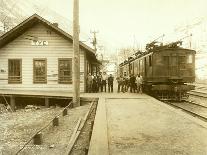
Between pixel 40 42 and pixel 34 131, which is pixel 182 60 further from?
pixel 34 131

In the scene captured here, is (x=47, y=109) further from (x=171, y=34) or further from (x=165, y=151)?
(x=171, y=34)

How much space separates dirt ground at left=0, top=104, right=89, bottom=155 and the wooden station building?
14.9 feet

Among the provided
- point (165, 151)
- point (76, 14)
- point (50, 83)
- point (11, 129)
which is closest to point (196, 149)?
point (165, 151)

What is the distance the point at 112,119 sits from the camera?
10.9 meters

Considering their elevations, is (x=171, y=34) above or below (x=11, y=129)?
above

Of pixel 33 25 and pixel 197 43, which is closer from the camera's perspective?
pixel 33 25

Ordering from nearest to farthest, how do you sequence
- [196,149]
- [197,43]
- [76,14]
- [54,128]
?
[196,149] → [54,128] → [76,14] → [197,43]

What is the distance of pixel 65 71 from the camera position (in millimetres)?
23250

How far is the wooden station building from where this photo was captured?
911 inches

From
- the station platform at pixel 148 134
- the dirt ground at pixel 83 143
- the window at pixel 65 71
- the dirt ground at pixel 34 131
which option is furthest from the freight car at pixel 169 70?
the dirt ground at pixel 83 143

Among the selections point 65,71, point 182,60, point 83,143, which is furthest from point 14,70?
point 83,143

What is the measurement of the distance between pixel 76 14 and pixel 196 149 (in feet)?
38.3

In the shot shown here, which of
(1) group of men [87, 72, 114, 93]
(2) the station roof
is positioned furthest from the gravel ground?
(1) group of men [87, 72, 114, 93]

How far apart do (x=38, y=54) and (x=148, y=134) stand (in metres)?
16.4
